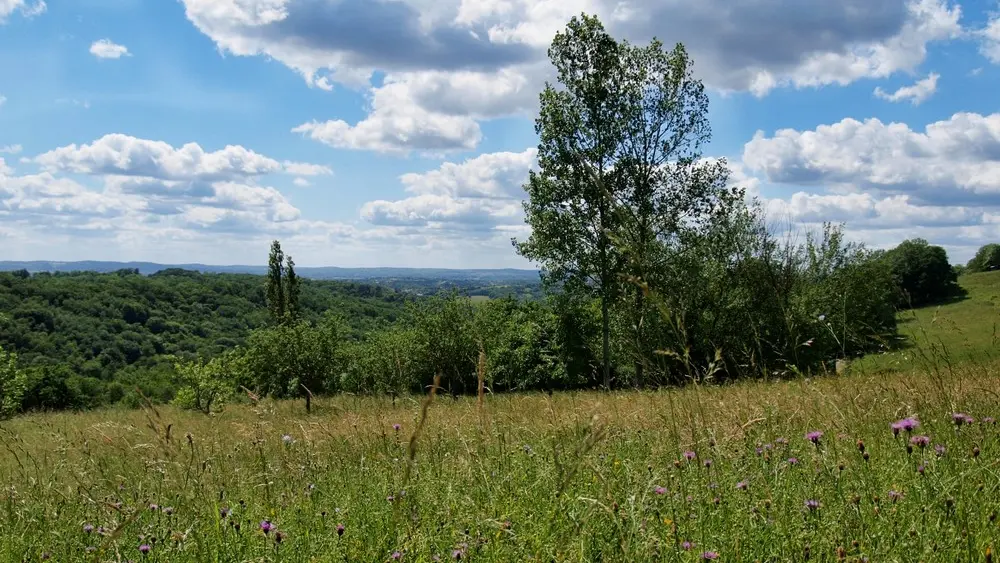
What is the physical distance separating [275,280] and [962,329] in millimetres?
59406

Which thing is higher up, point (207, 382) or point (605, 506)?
point (605, 506)

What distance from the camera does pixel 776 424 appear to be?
511 cm

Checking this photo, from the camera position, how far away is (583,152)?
23656 millimetres

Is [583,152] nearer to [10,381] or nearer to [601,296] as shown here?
[601,296]

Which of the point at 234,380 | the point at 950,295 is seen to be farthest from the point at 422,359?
the point at 950,295

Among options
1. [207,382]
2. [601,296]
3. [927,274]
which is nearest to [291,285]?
[207,382]

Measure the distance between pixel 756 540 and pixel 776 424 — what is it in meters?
2.87

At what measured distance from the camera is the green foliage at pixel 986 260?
95375mm

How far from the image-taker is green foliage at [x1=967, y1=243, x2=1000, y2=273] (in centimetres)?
9538

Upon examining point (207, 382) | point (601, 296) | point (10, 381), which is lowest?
point (207, 382)

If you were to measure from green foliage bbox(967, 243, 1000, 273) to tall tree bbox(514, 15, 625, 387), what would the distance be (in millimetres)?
98793

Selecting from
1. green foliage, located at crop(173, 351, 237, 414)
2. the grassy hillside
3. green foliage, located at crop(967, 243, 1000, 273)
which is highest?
green foliage, located at crop(967, 243, 1000, 273)

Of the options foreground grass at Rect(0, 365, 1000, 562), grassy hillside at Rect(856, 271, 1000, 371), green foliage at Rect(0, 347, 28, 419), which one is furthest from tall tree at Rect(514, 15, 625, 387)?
green foliage at Rect(0, 347, 28, 419)

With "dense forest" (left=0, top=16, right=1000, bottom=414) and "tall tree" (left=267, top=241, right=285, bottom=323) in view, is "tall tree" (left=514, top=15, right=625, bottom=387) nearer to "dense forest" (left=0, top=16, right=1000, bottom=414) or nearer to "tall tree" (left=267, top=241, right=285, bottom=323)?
"dense forest" (left=0, top=16, right=1000, bottom=414)
